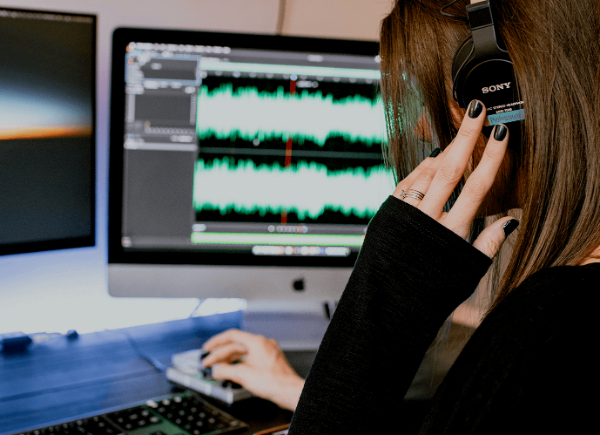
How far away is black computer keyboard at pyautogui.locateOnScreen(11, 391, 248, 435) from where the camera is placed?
2.14 feet

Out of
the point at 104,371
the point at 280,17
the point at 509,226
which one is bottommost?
the point at 104,371

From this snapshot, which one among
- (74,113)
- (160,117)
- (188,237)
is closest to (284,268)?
(188,237)

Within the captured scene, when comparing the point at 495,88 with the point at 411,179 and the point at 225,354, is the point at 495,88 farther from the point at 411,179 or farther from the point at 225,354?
the point at 225,354

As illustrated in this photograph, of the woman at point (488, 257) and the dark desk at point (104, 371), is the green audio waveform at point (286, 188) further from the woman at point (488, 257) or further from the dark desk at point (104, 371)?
the woman at point (488, 257)

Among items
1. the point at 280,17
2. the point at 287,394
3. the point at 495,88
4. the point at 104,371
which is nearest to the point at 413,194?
the point at 495,88

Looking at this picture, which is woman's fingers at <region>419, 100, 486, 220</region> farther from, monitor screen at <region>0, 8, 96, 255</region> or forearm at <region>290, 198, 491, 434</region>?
monitor screen at <region>0, 8, 96, 255</region>

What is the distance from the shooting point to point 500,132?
57 cm

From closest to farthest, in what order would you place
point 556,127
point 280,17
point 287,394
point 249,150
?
point 556,127, point 287,394, point 249,150, point 280,17

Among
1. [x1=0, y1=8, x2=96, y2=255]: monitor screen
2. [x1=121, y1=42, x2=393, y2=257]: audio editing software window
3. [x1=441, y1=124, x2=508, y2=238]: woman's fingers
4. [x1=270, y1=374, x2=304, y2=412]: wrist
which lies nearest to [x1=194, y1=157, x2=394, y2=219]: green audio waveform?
[x1=121, y1=42, x2=393, y2=257]: audio editing software window

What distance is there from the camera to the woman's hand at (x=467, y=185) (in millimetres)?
562

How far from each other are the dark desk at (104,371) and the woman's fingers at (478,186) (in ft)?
1.24

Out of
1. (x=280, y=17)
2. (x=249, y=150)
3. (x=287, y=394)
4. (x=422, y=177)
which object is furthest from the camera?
(x=280, y=17)

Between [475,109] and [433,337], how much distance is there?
0.24 m

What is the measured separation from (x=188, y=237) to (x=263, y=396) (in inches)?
13.4
